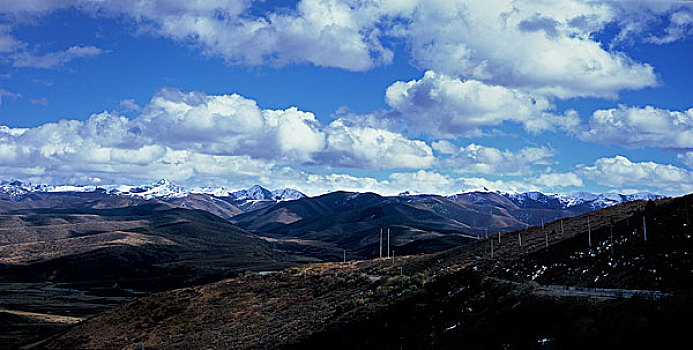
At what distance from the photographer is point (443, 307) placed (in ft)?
117

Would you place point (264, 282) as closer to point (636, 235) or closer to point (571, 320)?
point (636, 235)

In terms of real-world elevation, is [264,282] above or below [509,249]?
below

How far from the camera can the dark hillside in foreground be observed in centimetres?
2284

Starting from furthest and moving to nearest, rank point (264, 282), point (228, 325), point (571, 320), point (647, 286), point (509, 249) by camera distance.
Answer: point (264, 282)
point (509, 249)
point (228, 325)
point (647, 286)
point (571, 320)

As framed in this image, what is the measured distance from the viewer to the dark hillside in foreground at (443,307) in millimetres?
22844

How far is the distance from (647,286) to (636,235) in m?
16.4

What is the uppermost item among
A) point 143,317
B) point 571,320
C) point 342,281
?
point 571,320

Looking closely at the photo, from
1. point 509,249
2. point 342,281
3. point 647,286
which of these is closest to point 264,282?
point 342,281

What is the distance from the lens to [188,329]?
201 ft

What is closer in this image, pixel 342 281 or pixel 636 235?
pixel 636 235

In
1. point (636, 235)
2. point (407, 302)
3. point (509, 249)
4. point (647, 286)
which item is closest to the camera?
point (647, 286)

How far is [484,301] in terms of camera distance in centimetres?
3244

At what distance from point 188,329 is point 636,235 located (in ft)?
158

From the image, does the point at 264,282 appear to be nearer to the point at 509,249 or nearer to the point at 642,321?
the point at 509,249
